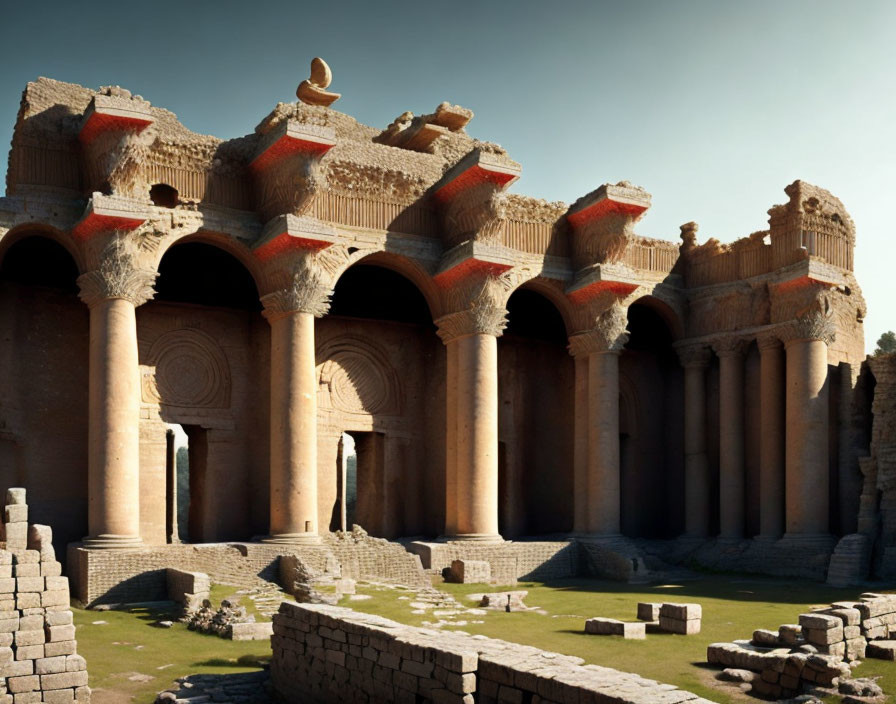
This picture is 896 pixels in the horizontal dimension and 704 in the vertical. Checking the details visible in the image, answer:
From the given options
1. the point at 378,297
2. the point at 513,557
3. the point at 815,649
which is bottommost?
the point at 513,557

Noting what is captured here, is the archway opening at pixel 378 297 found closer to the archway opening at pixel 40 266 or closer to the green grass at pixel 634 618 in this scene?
the archway opening at pixel 40 266

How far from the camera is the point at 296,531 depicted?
A: 64.4 feet

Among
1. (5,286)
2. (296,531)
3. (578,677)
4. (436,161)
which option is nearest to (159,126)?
(5,286)

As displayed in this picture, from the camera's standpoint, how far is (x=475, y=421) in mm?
21797

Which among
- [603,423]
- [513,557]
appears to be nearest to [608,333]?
[603,423]

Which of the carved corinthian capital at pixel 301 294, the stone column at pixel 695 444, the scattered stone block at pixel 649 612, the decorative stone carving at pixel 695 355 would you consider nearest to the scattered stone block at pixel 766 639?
the scattered stone block at pixel 649 612

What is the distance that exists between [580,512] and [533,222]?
6.87m

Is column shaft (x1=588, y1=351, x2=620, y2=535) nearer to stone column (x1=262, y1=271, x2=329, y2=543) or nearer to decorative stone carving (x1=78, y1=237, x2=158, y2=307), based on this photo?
stone column (x1=262, y1=271, x2=329, y2=543)

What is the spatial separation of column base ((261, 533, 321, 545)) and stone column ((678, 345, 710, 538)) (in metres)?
10.2

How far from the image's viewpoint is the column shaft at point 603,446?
23375 millimetres

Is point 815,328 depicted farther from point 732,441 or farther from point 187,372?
point 187,372

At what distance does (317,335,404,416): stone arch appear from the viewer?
2395 cm

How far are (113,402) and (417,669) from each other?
10582 mm

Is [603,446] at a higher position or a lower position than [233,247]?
lower
